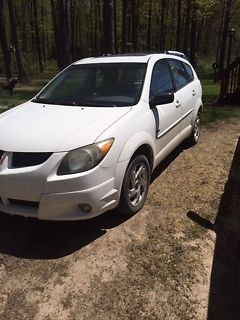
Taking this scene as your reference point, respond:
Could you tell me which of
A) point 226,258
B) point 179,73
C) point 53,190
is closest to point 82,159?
point 53,190

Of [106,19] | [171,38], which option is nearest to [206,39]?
[171,38]

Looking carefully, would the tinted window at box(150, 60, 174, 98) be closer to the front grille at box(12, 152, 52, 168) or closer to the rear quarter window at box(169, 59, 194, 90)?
the rear quarter window at box(169, 59, 194, 90)

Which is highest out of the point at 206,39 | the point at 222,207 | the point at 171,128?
the point at 171,128

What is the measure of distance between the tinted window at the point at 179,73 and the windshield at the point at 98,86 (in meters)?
0.93

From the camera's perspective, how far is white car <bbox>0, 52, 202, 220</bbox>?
3.29 metres

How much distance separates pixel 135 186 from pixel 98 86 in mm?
1441

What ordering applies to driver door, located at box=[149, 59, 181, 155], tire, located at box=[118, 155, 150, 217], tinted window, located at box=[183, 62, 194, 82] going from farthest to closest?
tinted window, located at box=[183, 62, 194, 82] → driver door, located at box=[149, 59, 181, 155] → tire, located at box=[118, 155, 150, 217]

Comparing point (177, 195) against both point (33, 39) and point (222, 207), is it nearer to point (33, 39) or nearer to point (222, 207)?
point (222, 207)

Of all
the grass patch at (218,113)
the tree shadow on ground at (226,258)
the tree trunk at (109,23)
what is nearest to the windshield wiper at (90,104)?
the tree shadow on ground at (226,258)

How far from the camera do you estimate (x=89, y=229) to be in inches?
152

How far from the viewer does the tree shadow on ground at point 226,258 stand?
2.84m

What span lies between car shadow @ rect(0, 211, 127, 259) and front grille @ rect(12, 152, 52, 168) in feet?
2.70

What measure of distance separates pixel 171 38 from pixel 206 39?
508cm

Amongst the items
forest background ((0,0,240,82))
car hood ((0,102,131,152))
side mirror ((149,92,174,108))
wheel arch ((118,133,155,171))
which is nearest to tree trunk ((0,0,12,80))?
forest background ((0,0,240,82))
